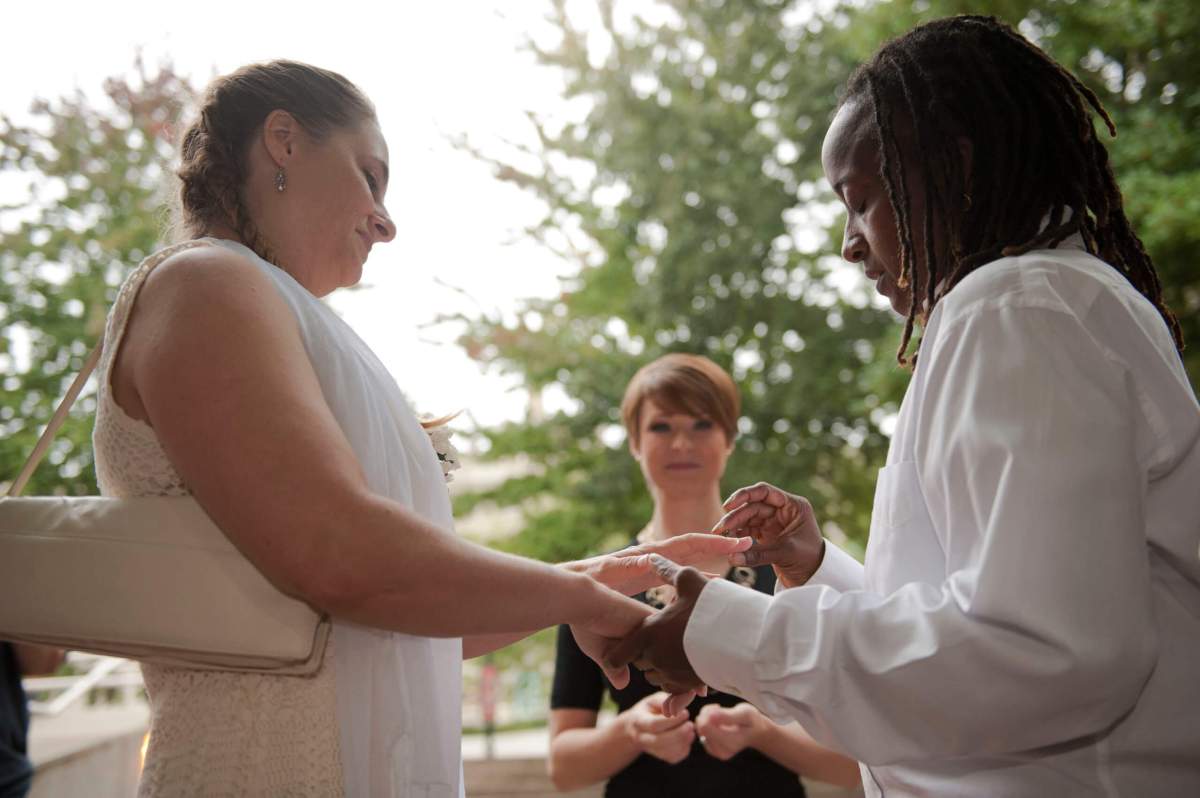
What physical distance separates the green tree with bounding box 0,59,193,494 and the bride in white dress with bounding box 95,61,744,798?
20.2 ft

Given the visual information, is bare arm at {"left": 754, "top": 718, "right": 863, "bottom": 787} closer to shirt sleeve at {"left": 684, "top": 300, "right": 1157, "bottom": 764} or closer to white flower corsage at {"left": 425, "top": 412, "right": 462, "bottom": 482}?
white flower corsage at {"left": 425, "top": 412, "right": 462, "bottom": 482}

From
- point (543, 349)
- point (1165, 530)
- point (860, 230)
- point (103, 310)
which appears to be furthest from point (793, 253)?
point (1165, 530)

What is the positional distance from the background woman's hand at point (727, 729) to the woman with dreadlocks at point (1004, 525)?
3.97ft

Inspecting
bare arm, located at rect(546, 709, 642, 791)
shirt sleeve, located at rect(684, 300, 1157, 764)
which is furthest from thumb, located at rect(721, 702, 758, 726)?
shirt sleeve, located at rect(684, 300, 1157, 764)

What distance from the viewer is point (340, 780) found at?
1.38 meters

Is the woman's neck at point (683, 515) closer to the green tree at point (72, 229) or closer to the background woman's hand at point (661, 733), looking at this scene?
the background woman's hand at point (661, 733)

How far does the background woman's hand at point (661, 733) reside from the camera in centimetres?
277

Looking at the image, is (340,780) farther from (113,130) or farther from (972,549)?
(113,130)

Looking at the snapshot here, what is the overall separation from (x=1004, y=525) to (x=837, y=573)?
1.01m

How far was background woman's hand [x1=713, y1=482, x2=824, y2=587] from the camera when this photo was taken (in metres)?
2.19

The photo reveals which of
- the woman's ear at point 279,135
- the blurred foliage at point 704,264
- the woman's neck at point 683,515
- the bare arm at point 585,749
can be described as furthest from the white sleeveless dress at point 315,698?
the blurred foliage at point 704,264

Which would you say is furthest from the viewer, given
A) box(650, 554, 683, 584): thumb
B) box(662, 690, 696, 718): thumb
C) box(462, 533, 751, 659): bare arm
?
box(462, 533, 751, 659): bare arm

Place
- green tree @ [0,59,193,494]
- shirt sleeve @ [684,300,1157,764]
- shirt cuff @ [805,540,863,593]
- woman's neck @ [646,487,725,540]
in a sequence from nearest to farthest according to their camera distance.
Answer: shirt sleeve @ [684,300,1157,764] < shirt cuff @ [805,540,863,593] < woman's neck @ [646,487,725,540] < green tree @ [0,59,193,494]

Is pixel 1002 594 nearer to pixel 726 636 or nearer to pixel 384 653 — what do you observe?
pixel 726 636
